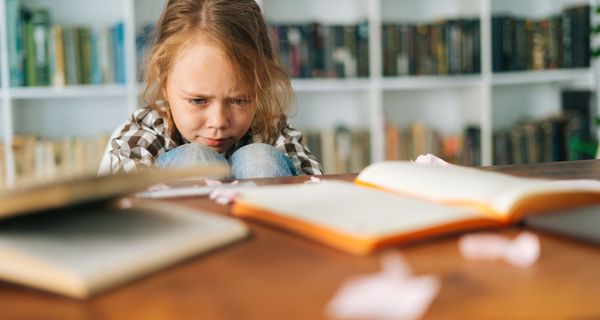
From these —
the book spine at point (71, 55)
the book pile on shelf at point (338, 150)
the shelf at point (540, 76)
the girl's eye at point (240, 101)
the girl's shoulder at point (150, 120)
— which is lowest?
the book pile on shelf at point (338, 150)

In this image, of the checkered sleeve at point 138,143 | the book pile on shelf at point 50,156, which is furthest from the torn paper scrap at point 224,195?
the book pile on shelf at point 50,156

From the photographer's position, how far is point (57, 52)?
268 cm

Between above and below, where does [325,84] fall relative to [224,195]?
above

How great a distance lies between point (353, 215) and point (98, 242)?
8.0 inches

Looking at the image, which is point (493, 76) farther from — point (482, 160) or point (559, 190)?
point (559, 190)

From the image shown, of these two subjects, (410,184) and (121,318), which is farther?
(410,184)

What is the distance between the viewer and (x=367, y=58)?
2932 mm

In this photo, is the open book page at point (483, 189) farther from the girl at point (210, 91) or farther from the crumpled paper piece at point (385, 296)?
the girl at point (210, 91)

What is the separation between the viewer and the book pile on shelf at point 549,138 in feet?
10.0

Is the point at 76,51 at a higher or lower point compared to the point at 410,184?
higher

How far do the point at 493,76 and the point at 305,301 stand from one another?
9.27ft

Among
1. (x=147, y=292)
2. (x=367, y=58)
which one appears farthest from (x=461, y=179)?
(x=367, y=58)

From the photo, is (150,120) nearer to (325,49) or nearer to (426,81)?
(325,49)

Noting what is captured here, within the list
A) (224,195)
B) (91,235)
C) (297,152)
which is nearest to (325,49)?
(297,152)
